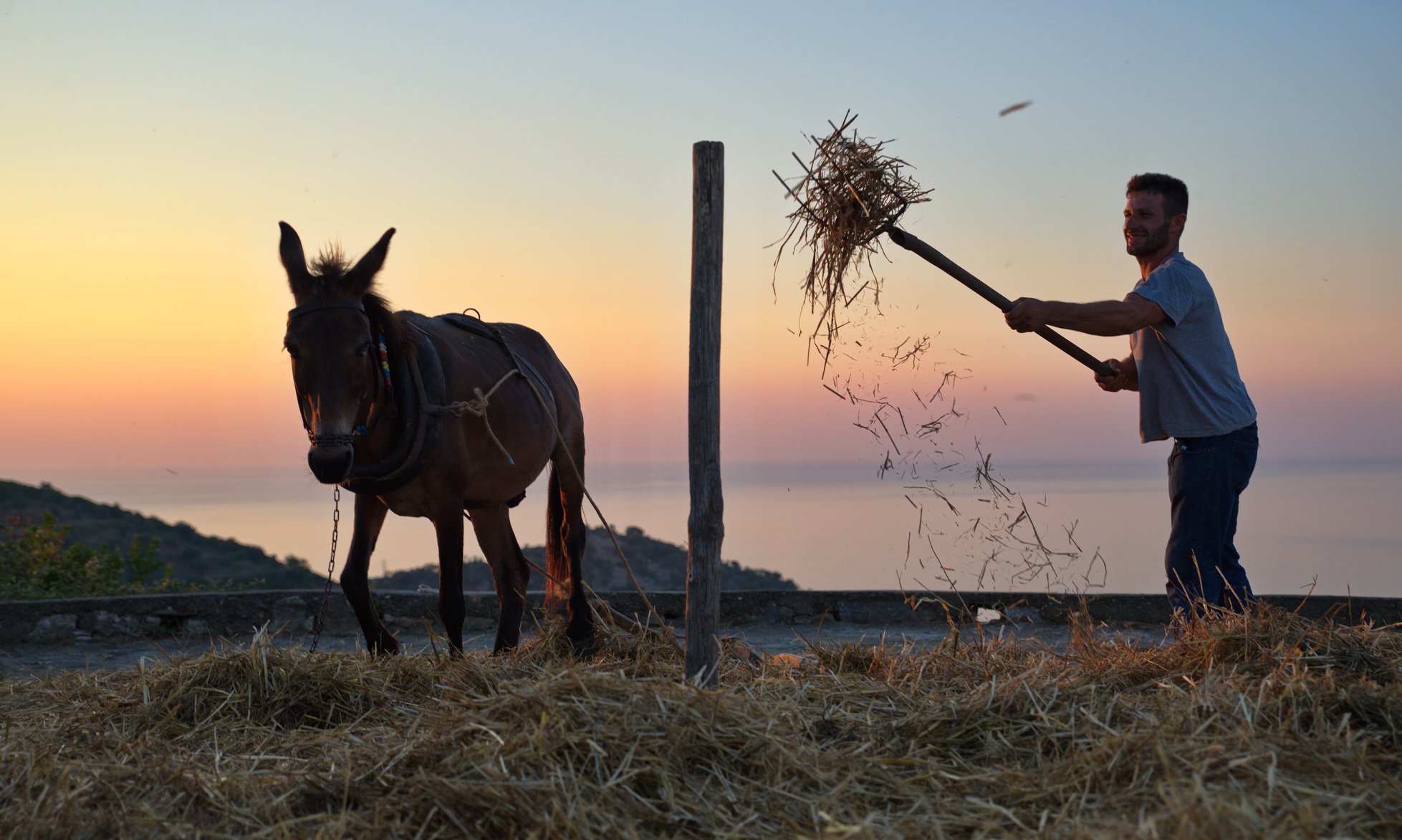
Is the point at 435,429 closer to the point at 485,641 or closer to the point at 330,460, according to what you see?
the point at 330,460

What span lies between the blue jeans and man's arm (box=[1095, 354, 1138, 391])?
1.90 feet

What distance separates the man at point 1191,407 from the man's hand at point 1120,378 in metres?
0.40

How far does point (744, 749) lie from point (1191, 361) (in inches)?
94.7

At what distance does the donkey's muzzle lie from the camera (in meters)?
3.96

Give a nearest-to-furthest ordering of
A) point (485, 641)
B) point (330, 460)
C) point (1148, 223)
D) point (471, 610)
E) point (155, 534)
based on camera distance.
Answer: point (330, 460) < point (1148, 223) < point (485, 641) < point (471, 610) < point (155, 534)

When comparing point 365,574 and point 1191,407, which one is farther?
point 365,574

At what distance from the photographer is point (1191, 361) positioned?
→ 13.6 ft

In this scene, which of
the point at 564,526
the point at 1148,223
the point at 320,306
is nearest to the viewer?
the point at 320,306

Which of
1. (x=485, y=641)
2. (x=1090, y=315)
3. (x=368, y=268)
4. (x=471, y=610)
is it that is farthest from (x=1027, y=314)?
(x=471, y=610)

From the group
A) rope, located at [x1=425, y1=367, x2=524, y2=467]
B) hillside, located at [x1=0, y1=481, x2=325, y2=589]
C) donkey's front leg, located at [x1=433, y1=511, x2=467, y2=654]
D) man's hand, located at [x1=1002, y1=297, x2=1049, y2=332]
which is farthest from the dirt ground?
hillside, located at [x1=0, y1=481, x2=325, y2=589]

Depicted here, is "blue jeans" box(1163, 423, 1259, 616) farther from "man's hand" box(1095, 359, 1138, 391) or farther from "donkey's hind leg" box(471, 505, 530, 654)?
"donkey's hind leg" box(471, 505, 530, 654)

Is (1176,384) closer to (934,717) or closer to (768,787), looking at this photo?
(934,717)

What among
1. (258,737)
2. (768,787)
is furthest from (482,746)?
(258,737)

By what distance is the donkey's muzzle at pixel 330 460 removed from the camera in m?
3.96
